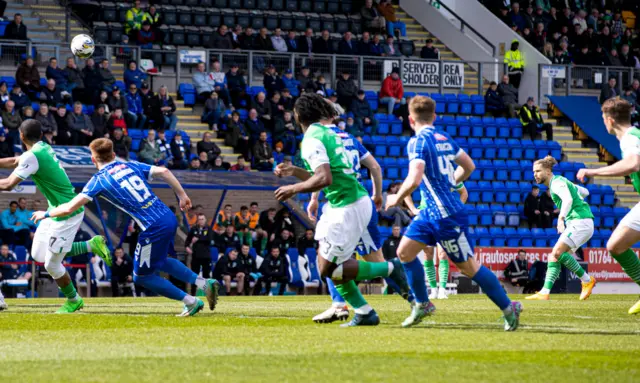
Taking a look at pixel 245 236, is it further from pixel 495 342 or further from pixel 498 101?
pixel 495 342

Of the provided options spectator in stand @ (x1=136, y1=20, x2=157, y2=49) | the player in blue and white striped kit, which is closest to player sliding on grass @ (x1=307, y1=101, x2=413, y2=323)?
the player in blue and white striped kit

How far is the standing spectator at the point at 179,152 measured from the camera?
25.4m

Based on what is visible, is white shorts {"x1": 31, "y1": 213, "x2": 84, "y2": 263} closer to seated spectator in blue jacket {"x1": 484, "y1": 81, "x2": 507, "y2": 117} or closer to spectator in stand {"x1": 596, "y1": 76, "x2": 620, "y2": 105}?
seated spectator in blue jacket {"x1": 484, "y1": 81, "x2": 507, "y2": 117}

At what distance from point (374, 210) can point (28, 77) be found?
1686 centimetres

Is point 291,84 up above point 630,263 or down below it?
above

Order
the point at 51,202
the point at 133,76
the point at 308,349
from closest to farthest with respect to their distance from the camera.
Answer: the point at 308,349, the point at 51,202, the point at 133,76

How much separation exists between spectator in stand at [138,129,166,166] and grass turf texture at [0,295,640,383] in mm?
12973

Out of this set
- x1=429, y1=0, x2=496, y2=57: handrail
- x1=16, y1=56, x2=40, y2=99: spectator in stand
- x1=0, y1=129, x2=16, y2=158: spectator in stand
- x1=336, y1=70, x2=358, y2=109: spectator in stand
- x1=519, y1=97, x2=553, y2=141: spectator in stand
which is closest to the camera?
x1=0, y1=129, x2=16, y2=158: spectator in stand

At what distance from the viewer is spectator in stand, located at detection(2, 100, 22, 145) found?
24219 millimetres

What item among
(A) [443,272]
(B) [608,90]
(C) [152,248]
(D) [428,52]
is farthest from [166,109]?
(C) [152,248]

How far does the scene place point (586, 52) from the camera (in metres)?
36.8

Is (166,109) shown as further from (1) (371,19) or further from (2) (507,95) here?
(2) (507,95)

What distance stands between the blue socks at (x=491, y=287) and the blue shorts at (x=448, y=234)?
20cm

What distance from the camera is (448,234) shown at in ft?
32.0
